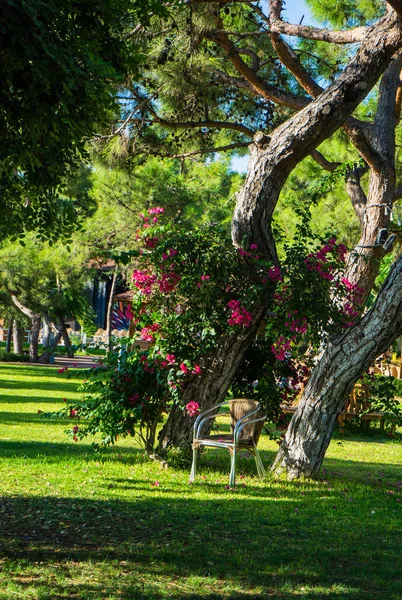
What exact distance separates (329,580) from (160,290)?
4414mm

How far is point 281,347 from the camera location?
906cm

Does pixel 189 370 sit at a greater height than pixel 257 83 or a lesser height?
lesser

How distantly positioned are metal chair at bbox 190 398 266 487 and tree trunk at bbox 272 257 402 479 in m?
0.41

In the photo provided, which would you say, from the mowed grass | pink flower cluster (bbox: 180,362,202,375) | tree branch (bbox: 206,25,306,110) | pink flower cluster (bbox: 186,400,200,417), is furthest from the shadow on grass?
tree branch (bbox: 206,25,306,110)

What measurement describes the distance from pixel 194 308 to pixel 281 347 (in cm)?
113

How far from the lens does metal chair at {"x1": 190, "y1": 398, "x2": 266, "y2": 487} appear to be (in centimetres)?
788

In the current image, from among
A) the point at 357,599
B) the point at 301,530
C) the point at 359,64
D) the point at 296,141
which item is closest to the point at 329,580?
the point at 357,599

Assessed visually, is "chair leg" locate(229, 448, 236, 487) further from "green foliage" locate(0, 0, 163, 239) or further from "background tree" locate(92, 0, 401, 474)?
"green foliage" locate(0, 0, 163, 239)

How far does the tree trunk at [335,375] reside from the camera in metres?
8.11

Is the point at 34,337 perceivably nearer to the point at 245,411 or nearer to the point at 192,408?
the point at 192,408

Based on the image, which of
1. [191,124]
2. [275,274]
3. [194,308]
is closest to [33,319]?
[191,124]

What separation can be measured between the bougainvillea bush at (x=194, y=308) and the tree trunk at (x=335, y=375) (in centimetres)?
30

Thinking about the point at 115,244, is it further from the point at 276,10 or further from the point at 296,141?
the point at 296,141

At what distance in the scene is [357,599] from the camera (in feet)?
14.6
